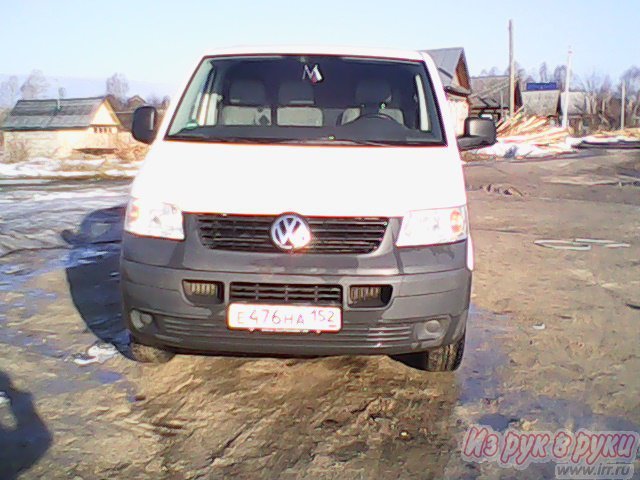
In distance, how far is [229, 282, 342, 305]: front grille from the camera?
2959mm

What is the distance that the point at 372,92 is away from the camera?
4406mm

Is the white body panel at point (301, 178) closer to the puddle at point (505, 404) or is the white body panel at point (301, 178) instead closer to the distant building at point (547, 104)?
the puddle at point (505, 404)

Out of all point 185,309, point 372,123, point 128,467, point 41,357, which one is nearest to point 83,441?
point 128,467

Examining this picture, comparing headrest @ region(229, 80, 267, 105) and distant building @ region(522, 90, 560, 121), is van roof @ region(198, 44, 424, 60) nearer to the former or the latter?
headrest @ region(229, 80, 267, 105)

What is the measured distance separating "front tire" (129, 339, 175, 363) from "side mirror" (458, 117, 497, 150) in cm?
257

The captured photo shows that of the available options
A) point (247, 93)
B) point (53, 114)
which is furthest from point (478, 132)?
point (53, 114)

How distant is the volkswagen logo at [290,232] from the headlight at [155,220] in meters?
0.48

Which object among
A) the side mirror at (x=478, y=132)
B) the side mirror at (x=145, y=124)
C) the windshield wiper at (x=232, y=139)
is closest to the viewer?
the windshield wiper at (x=232, y=139)

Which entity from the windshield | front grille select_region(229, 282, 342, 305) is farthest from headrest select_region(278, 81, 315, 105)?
front grille select_region(229, 282, 342, 305)

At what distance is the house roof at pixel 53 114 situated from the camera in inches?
1955

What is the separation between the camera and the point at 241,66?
4.49 metres

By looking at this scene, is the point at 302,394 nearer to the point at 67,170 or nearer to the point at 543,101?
the point at 67,170

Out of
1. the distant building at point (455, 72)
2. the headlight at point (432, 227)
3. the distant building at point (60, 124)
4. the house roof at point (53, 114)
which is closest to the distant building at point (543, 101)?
the distant building at point (455, 72)

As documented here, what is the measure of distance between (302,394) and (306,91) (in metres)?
2.18
